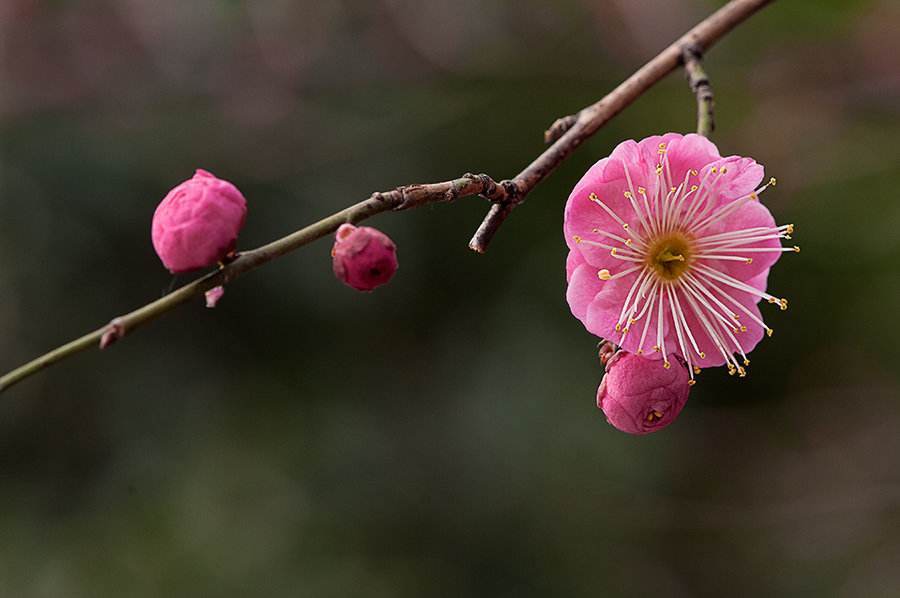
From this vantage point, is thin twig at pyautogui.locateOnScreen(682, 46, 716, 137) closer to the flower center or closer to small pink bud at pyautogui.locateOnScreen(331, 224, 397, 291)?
the flower center

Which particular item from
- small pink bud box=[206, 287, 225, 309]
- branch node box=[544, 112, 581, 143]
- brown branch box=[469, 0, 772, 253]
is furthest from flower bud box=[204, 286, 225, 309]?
branch node box=[544, 112, 581, 143]

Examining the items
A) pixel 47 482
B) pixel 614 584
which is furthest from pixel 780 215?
pixel 47 482

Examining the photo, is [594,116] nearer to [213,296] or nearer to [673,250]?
[673,250]

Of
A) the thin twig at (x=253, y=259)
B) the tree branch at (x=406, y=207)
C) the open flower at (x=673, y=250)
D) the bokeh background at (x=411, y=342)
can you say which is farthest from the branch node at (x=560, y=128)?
the bokeh background at (x=411, y=342)

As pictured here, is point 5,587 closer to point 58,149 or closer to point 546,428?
point 58,149

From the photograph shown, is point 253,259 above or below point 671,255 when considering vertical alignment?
below

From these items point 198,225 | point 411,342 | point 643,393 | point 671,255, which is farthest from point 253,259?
point 411,342

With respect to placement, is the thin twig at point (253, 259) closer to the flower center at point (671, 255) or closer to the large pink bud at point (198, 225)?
the large pink bud at point (198, 225)
